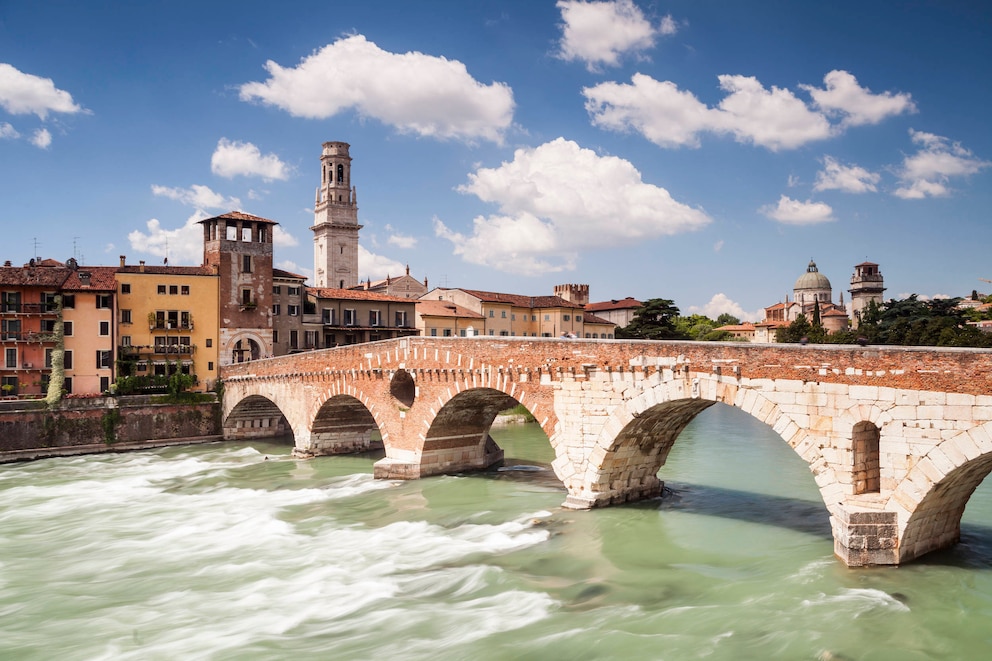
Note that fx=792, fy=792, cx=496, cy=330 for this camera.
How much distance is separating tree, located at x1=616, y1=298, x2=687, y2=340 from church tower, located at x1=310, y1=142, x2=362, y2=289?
3324cm

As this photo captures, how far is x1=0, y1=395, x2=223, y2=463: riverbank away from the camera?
3481 centimetres

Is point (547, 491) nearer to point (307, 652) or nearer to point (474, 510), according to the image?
point (474, 510)

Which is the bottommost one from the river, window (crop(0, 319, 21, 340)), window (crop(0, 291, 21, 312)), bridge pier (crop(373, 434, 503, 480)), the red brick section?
the river

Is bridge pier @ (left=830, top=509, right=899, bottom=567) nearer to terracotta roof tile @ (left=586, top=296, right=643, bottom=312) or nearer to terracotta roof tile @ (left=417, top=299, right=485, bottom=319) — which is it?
terracotta roof tile @ (left=417, top=299, right=485, bottom=319)

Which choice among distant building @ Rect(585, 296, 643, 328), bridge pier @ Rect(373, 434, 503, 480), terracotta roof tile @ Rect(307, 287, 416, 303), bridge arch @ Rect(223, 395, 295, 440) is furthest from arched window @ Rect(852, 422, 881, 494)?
distant building @ Rect(585, 296, 643, 328)

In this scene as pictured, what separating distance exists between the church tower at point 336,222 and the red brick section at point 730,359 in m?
55.2

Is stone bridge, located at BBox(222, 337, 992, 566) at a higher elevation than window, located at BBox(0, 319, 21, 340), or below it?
below

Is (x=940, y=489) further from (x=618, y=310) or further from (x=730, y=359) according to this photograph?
(x=618, y=310)

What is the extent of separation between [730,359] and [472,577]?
7.06 m

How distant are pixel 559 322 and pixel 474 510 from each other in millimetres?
40695

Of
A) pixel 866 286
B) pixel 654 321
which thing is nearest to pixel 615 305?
pixel 654 321

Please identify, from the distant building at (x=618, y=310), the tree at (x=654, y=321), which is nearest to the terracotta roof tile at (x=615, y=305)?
the distant building at (x=618, y=310)

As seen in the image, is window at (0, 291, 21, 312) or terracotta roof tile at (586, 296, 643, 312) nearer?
window at (0, 291, 21, 312)

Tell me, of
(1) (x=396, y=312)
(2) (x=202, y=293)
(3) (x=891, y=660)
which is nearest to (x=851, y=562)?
(3) (x=891, y=660)
